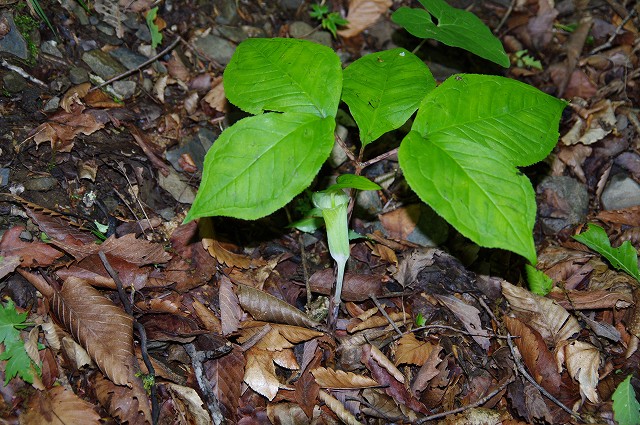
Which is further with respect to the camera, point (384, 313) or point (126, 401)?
point (384, 313)

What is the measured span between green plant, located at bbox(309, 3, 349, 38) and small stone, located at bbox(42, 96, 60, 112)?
209cm

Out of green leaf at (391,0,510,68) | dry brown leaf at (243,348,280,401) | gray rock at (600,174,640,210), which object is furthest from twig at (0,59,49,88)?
gray rock at (600,174,640,210)

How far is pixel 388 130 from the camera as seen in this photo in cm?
229

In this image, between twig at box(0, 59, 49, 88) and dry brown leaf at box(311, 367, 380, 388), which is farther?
twig at box(0, 59, 49, 88)

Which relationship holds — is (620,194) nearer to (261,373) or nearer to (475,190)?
(475,190)

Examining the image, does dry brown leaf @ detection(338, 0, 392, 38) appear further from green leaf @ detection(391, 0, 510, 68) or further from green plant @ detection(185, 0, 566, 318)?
green plant @ detection(185, 0, 566, 318)

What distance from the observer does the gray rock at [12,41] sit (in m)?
3.01

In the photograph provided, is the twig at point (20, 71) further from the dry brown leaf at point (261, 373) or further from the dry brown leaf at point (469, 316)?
the dry brown leaf at point (469, 316)

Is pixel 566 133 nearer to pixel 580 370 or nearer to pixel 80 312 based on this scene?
pixel 580 370

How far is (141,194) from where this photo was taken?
9.88 feet

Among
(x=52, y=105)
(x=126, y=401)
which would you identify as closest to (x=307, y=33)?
(x=52, y=105)

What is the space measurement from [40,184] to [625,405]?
318 cm

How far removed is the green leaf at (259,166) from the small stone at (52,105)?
61.0 inches

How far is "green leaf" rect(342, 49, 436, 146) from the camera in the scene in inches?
91.2
